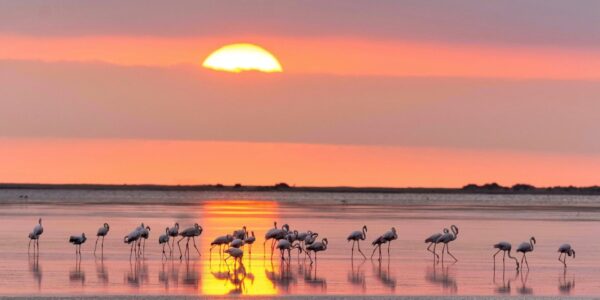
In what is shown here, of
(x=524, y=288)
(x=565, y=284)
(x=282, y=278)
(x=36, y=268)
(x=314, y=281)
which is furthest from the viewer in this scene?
(x=36, y=268)

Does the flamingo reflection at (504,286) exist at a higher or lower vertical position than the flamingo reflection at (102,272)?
lower

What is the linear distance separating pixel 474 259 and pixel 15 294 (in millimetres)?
11547

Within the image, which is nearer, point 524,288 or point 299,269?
point 524,288

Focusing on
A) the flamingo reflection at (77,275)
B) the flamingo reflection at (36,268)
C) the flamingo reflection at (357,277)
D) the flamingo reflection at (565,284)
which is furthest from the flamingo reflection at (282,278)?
the flamingo reflection at (565,284)

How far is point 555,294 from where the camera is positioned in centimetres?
2144

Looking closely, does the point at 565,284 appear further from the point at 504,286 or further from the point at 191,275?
the point at 191,275

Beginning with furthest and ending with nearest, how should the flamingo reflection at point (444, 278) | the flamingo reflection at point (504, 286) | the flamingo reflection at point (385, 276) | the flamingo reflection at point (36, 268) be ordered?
the flamingo reflection at point (385, 276) → the flamingo reflection at point (36, 268) → the flamingo reflection at point (444, 278) → the flamingo reflection at point (504, 286)

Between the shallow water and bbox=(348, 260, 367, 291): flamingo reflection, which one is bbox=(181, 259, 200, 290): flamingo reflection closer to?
the shallow water

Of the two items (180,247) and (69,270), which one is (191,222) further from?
(69,270)

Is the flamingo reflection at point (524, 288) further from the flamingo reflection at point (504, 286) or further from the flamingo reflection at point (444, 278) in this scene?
the flamingo reflection at point (444, 278)

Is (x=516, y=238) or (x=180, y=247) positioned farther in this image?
(x=516, y=238)

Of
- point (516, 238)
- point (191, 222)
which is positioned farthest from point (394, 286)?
point (191, 222)

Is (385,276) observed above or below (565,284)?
above

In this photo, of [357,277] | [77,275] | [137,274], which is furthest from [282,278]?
[77,275]
